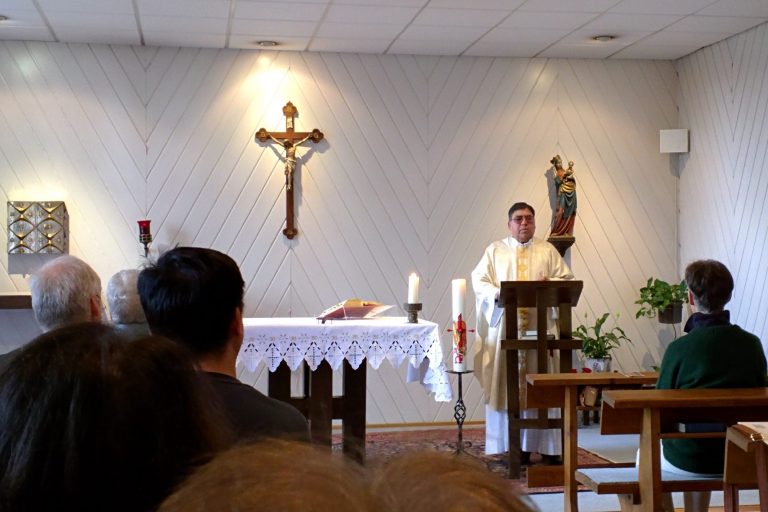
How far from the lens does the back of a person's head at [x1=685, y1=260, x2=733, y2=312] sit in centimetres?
409

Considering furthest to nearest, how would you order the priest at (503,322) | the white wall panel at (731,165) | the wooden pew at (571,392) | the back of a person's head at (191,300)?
the white wall panel at (731,165) → the priest at (503,322) → the wooden pew at (571,392) → the back of a person's head at (191,300)

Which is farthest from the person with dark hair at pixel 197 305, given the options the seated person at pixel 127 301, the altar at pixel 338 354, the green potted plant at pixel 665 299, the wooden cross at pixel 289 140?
the green potted plant at pixel 665 299

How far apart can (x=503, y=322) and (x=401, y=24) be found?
225cm

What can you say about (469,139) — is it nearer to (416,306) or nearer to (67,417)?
(416,306)

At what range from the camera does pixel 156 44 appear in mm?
7379

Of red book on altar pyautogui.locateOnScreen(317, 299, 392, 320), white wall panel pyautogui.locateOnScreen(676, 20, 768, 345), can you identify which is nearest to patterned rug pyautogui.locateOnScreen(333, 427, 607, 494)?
red book on altar pyautogui.locateOnScreen(317, 299, 392, 320)

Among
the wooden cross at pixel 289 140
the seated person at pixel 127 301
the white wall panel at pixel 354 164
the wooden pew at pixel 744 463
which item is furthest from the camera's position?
the wooden cross at pixel 289 140

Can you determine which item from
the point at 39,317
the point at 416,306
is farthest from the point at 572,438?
the point at 39,317

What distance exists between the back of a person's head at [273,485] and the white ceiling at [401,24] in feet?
19.4

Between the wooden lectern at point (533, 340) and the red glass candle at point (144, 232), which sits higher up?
the red glass candle at point (144, 232)

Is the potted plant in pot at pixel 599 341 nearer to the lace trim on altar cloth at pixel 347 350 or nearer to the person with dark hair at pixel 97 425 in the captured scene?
the lace trim on altar cloth at pixel 347 350

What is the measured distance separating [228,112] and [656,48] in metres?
3.51

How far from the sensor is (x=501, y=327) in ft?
21.3

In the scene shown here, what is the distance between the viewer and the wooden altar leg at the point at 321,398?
534 centimetres
